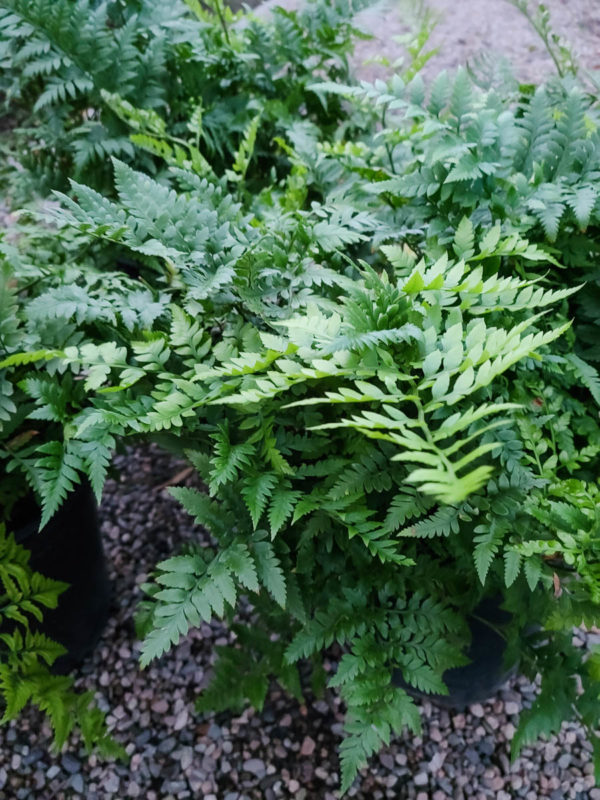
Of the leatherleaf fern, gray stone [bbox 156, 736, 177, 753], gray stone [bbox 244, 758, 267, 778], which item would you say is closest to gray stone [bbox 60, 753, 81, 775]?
gray stone [bbox 156, 736, 177, 753]

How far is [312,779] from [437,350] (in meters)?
1.42

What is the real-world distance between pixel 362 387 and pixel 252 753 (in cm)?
142

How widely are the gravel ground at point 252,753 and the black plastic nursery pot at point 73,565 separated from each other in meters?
0.11

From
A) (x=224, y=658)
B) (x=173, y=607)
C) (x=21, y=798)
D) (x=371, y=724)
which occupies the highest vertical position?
(x=173, y=607)

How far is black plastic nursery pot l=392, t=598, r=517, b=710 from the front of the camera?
184cm

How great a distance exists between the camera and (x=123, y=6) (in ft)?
7.50

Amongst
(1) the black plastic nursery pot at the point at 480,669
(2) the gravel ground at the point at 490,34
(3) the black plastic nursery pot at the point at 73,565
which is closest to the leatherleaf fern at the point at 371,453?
(1) the black plastic nursery pot at the point at 480,669

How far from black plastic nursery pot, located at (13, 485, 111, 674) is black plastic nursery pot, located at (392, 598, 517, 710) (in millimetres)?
1003

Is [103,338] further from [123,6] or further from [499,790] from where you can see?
[499,790]

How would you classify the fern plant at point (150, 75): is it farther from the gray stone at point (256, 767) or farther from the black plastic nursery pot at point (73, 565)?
the gray stone at point (256, 767)

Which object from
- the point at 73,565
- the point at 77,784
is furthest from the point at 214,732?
the point at 73,565

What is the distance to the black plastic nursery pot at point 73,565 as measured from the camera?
1.95 meters

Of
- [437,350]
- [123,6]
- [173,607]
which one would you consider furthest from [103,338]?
[123,6]

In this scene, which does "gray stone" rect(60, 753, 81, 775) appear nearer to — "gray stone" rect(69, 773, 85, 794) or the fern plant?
"gray stone" rect(69, 773, 85, 794)
